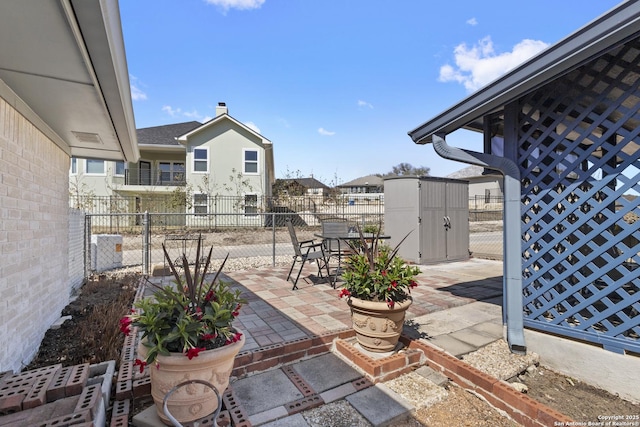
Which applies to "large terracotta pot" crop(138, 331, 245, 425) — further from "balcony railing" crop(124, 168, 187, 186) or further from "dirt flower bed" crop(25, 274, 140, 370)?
"balcony railing" crop(124, 168, 187, 186)

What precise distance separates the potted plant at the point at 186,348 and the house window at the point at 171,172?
17.8m

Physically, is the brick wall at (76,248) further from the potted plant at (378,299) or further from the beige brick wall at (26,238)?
the potted plant at (378,299)

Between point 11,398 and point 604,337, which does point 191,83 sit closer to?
point 11,398

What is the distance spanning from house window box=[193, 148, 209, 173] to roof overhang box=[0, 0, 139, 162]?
46.7ft

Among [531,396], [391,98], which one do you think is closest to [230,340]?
[531,396]

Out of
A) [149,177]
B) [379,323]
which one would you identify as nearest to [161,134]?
[149,177]

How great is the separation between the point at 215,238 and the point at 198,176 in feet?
18.5

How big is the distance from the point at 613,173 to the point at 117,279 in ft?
23.7

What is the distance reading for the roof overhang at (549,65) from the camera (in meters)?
1.98

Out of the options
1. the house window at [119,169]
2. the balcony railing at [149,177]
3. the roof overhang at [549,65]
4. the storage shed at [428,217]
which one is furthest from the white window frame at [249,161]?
the roof overhang at [549,65]

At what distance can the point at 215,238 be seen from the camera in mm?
12781

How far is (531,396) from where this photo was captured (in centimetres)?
221

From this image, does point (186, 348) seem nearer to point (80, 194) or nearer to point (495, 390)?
point (495, 390)

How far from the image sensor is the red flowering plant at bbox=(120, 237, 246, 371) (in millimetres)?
1667
